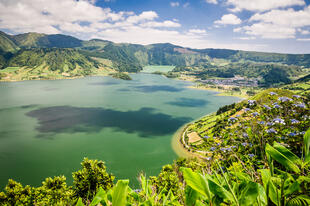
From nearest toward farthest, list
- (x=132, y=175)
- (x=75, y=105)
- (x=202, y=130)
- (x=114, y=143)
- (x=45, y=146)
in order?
1. (x=132, y=175)
2. (x=45, y=146)
3. (x=114, y=143)
4. (x=202, y=130)
5. (x=75, y=105)

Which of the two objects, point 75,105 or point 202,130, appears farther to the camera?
point 75,105

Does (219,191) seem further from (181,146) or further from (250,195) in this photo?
(181,146)

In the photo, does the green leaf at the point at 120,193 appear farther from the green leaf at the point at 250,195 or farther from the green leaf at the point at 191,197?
the green leaf at the point at 250,195

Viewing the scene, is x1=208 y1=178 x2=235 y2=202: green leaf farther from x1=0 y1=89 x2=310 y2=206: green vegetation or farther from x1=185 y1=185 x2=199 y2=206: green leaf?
x1=185 y1=185 x2=199 y2=206: green leaf

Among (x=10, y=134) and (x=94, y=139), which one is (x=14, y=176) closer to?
(x=94, y=139)

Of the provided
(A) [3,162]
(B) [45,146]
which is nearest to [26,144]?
(B) [45,146]

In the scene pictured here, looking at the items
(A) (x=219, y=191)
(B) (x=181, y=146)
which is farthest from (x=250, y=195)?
(B) (x=181, y=146)
